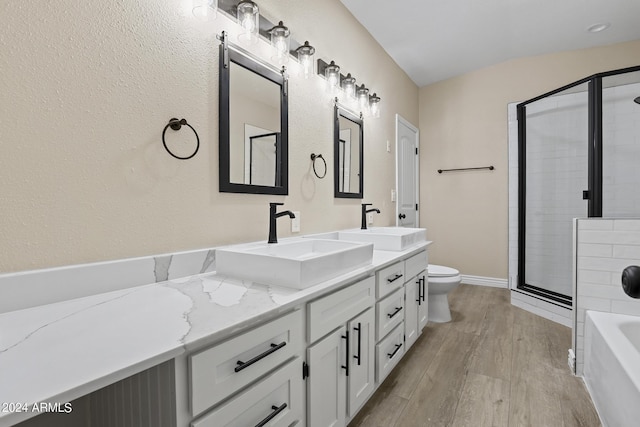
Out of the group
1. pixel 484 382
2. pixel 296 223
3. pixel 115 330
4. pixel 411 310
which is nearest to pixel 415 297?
pixel 411 310

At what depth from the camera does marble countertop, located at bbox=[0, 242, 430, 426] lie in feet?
1.81

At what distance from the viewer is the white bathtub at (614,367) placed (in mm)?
1105

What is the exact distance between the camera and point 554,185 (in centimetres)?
321

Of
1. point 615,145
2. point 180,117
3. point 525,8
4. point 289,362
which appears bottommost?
point 289,362

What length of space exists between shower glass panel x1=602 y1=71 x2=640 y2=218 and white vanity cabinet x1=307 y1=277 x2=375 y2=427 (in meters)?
2.32

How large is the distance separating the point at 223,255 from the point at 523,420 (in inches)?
64.7

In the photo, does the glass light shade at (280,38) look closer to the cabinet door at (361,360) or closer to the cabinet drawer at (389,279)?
the cabinet drawer at (389,279)

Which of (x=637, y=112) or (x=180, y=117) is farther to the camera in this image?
(x=637, y=112)

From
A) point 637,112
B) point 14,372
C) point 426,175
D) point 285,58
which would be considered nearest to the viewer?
point 14,372

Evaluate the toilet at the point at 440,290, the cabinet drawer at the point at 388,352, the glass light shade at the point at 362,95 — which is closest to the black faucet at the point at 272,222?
the cabinet drawer at the point at 388,352

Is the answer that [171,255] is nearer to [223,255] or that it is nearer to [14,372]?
[223,255]

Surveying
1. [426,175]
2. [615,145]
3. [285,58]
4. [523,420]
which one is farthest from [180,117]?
[426,175]

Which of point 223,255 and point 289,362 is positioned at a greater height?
point 223,255

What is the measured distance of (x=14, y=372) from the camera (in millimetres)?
569
